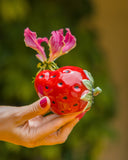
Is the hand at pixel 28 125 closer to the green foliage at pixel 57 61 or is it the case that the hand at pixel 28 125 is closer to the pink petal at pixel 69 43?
the pink petal at pixel 69 43

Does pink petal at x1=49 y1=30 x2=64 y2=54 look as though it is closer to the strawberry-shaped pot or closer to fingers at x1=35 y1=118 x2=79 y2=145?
the strawberry-shaped pot

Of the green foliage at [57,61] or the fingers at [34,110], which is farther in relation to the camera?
the green foliage at [57,61]

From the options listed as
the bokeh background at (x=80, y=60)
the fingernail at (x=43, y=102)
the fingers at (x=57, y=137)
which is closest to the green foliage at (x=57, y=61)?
the bokeh background at (x=80, y=60)

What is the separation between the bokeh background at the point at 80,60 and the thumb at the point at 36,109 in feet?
3.07

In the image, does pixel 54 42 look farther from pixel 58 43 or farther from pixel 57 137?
pixel 57 137

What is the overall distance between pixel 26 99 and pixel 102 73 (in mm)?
568

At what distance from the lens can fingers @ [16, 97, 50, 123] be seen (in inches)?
22.5

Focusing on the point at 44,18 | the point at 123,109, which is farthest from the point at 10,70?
the point at 123,109

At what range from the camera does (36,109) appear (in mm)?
585

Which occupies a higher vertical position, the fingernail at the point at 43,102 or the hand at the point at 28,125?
the fingernail at the point at 43,102

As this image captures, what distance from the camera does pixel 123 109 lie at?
2.28 m

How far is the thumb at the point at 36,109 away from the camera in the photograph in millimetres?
571

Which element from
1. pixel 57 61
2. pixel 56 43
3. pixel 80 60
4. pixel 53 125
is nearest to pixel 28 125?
pixel 53 125

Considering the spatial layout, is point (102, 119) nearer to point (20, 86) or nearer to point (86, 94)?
point (20, 86)
